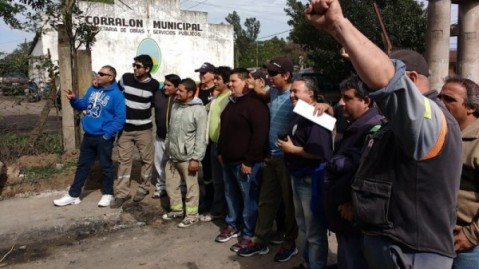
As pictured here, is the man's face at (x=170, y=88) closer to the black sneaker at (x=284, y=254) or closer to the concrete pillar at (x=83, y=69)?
the concrete pillar at (x=83, y=69)

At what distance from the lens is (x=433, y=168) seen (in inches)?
62.0

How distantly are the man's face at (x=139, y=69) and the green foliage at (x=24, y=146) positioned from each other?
2.59 meters

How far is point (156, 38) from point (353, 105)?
14671 millimetres

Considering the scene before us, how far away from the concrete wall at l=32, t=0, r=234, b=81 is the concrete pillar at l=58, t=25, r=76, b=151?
8.27 metres

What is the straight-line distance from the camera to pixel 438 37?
21.6 feet

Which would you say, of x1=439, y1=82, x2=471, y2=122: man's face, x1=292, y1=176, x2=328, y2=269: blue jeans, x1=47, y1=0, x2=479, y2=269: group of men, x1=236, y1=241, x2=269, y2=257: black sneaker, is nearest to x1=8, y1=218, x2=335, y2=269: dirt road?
x1=236, y1=241, x2=269, y2=257: black sneaker

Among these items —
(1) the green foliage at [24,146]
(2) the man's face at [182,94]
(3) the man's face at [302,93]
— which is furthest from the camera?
(1) the green foliage at [24,146]

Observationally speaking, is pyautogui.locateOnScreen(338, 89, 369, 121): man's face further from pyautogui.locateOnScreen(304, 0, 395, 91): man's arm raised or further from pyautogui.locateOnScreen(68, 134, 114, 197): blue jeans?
pyautogui.locateOnScreen(68, 134, 114, 197): blue jeans

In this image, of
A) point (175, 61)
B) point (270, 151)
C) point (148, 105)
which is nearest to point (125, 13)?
point (175, 61)

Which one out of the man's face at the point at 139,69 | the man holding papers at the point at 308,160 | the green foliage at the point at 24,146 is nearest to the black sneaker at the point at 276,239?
the man holding papers at the point at 308,160

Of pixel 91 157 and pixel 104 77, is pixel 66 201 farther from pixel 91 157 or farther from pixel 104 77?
pixel 104 77

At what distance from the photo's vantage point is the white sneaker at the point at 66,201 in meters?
5.38

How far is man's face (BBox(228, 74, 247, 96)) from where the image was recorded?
423cm

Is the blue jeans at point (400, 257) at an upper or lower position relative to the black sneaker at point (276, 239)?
upper
